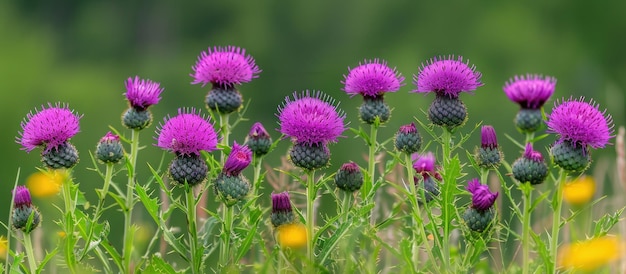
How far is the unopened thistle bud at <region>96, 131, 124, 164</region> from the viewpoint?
13.2ft

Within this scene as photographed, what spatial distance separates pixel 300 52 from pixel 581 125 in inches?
2091

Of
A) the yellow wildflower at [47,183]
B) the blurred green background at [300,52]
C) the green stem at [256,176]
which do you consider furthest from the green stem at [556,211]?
the blurred green background at [300,52]

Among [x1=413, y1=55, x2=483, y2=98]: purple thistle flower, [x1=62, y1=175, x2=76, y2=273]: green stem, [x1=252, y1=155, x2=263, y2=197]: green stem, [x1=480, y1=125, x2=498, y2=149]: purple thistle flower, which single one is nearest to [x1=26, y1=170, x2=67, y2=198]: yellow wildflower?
[x1=62, y1=175, x2=76, y2=273]: green stem

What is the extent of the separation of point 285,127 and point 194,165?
15.3 inches

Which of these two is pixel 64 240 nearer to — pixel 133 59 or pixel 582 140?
pixel 582 140

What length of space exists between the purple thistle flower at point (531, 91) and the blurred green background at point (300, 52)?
996 inches

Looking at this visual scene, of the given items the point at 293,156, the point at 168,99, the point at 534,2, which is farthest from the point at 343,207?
the point at 534,2

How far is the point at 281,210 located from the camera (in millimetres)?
3814

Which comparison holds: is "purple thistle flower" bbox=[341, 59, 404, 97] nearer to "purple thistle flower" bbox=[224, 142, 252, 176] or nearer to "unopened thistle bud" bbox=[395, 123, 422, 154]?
"unopened thistle bud" bbox=[395, 123, 422, 154]

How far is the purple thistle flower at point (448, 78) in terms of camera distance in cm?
400

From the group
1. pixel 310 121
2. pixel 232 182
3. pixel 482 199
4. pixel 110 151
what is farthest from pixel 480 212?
pixel 110 151

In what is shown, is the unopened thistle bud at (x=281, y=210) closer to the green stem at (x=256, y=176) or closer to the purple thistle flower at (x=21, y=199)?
the green stem at (x=256, y=176)

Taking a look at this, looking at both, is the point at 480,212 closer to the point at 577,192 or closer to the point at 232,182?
the point at 577,192

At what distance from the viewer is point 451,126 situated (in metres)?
3.99
